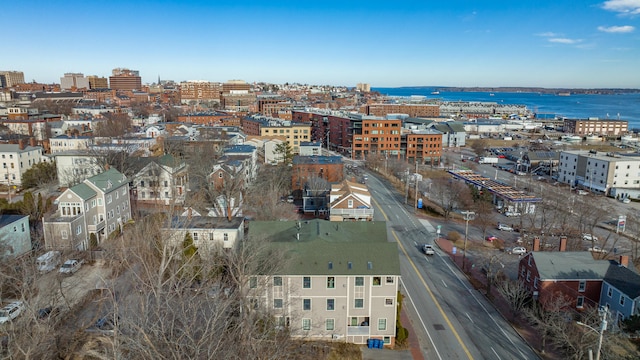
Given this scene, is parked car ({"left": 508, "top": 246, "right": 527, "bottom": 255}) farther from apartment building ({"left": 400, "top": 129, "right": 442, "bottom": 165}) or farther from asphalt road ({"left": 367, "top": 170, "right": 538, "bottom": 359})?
apartment building ({"left": 400, "top": 129, "right": 442, "bottom": 165})

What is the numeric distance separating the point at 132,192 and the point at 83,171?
708 cm

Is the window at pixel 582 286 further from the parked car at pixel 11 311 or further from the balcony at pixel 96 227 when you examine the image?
the balcony at pixel 96 227

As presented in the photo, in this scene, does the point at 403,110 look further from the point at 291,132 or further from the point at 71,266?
the point at 71,266

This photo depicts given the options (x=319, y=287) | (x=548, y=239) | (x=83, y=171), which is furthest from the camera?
(x=83, y=171)

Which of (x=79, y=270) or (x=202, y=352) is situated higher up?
(x=202, y=352)

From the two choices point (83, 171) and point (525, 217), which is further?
point (83, 171)

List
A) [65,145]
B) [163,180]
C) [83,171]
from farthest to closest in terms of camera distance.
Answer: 1. [65,145]
2. [83,171]
3. [163,180]

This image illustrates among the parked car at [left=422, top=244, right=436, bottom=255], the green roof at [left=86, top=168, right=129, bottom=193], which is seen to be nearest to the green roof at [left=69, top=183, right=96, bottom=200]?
the green roof at [left=86, top=168, right=129, bottom=193]

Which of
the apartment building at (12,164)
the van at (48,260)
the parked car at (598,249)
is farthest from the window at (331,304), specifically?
the apartment building at (12,164)

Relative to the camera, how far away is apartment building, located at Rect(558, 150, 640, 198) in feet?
194

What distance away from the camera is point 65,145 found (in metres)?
64.0

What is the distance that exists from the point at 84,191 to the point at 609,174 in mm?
62336

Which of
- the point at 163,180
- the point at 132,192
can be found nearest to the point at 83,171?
the point at 132,192

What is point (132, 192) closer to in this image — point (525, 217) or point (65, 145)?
point (65, 145)
